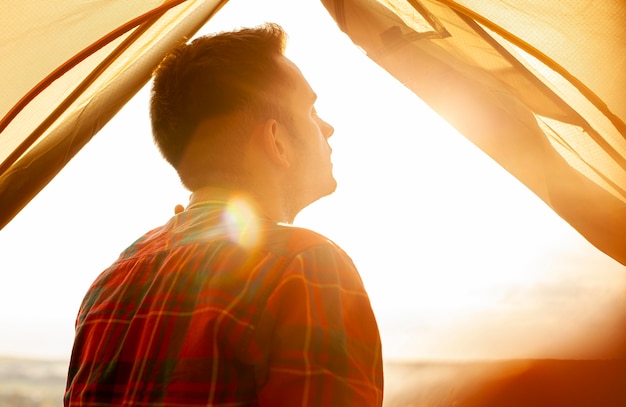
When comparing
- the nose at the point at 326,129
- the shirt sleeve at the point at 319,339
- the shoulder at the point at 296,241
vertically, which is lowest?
the shirt sleeve at the point at 319,339

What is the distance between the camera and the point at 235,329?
531mm

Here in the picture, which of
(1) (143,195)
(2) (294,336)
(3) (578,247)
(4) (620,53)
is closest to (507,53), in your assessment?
(4) (620,53)

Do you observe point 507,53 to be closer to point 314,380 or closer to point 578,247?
point 314,380

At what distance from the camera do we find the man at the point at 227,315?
0.52 m

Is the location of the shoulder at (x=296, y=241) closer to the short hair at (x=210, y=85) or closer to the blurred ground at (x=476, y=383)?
the short hair at (x=210, y=85)

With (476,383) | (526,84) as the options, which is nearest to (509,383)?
(476,383)

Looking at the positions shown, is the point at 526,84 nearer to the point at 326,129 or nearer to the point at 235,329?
the point at 326,129

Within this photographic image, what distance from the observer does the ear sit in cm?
88

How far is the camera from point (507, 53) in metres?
1.17

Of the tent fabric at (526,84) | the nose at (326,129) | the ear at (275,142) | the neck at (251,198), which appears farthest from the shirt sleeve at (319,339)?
the tent fabric at (526,84)

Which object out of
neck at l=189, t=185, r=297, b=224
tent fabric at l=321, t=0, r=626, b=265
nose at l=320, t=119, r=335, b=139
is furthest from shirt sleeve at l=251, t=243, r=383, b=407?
tent fabric at l=321, t=0, r=626, b=265

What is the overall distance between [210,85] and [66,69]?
529 millimetres

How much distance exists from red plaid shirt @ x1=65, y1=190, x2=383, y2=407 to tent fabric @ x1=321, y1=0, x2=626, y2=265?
0.78m

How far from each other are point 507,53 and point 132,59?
0.93 m
